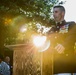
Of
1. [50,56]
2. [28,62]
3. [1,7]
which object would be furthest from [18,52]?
[1,7]

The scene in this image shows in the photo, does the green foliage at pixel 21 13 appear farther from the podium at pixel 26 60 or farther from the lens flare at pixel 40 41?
the lens flare at pixel 40 41

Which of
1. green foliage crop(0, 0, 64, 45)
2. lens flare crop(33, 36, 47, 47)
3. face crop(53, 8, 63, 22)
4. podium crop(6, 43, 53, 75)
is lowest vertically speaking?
podium crop(6, 43, 53, 75)

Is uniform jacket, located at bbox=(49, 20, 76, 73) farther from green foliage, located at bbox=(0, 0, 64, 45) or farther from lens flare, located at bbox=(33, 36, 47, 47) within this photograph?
green foliage, located at bbox=(0, 0, 64, 45)

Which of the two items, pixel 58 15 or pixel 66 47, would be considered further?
pixel 58 15

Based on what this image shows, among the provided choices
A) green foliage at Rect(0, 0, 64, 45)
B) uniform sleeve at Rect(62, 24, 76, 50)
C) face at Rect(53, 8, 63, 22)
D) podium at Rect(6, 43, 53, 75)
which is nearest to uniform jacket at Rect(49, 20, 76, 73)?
uniform sleeve at Rect(62, 24, 76, 50)

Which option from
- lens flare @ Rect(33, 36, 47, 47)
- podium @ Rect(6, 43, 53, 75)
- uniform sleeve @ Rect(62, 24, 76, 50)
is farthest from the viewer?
podium @ Rect(6, 43, 53, 75)

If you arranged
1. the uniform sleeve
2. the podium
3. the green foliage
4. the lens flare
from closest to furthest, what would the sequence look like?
the uniform sleeve < the lens flare < the podium < the green foliage

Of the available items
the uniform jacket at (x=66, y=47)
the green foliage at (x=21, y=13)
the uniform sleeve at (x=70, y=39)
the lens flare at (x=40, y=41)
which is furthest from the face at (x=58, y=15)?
the green foliage at (x=21, y=13)

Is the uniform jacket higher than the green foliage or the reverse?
the reverse

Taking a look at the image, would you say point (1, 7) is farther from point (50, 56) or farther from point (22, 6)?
point (50, 56)

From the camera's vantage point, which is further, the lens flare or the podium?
the podium

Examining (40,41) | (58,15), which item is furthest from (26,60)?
(58,15)

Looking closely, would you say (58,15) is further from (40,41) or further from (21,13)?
(21,13)

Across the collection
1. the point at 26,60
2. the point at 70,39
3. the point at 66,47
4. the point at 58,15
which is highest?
the point at 58,15
